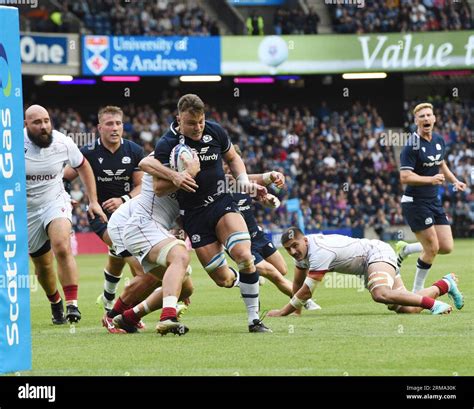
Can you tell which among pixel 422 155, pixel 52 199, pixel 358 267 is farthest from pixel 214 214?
pixel 422 155

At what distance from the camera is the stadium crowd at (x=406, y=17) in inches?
1538

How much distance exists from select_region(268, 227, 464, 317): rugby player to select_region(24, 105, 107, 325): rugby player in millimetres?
2349

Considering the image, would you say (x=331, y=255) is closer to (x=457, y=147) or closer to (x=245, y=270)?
(x=245, y=270)

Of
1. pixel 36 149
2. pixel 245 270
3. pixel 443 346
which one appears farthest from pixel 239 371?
pixel 36 149

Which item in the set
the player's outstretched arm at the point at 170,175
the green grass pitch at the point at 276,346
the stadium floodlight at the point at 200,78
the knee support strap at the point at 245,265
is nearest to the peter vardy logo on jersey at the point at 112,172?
the green grass pitch at the point at 276,346

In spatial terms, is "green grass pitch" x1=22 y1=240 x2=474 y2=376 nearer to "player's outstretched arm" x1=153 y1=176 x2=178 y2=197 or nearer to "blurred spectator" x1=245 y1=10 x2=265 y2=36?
"player's outstretched arm" x1=153 y1=176 x2=178 y2=197

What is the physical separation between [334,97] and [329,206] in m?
8.21

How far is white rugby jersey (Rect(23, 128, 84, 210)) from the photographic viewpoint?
40.4 ft

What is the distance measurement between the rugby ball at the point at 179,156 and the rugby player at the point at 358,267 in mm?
2046

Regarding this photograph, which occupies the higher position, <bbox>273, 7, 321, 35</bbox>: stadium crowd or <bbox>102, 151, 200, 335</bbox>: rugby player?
<bbox>273, 7, 321, 35</bbox>: stadium crowd

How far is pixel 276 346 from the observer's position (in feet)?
30.8

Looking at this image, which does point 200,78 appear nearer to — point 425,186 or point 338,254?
point 425,186

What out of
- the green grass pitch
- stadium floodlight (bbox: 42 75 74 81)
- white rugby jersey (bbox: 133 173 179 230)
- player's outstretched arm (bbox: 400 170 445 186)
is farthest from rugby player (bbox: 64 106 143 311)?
stadium floodlight (bbox: 42 75 74 81)

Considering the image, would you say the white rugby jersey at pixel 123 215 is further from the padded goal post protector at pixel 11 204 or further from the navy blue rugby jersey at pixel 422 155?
the navy blue rugby jersey at pixel 422 155
